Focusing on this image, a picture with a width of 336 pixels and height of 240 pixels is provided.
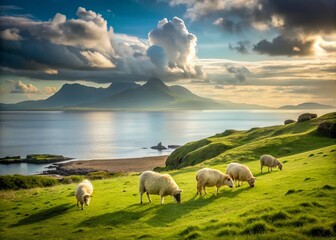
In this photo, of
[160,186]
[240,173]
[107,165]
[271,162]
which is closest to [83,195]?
[160,186]

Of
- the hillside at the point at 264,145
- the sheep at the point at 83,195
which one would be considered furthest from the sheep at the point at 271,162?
the sheep at the point at 83,195

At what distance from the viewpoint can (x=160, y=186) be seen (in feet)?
78.5

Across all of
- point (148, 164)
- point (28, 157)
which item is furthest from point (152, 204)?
point (28, 157)

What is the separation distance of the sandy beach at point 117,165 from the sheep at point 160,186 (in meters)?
82.6

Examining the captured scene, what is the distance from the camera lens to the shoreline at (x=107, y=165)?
107 meters

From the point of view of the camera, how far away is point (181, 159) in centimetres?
8250

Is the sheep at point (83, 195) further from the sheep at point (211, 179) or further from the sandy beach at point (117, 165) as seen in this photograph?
the sandy beach at point (117, 165)

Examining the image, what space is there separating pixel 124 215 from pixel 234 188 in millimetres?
10472

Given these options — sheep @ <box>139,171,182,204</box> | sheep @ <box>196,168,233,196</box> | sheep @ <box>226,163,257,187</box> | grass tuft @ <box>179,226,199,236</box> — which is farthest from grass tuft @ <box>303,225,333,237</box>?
sheep @ <box>226,163,257,187</box>

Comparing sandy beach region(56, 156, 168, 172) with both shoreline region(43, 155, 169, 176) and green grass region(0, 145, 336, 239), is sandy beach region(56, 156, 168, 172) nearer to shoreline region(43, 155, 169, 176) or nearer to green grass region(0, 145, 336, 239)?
shoreline region(43, 155, 169, 176)

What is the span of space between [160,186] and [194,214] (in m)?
4.61

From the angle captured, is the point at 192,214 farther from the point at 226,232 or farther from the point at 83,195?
the point at 83,195

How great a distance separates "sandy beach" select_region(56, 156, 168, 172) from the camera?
361 feet

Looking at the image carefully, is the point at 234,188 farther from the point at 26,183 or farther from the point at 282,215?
the point at 26,183
